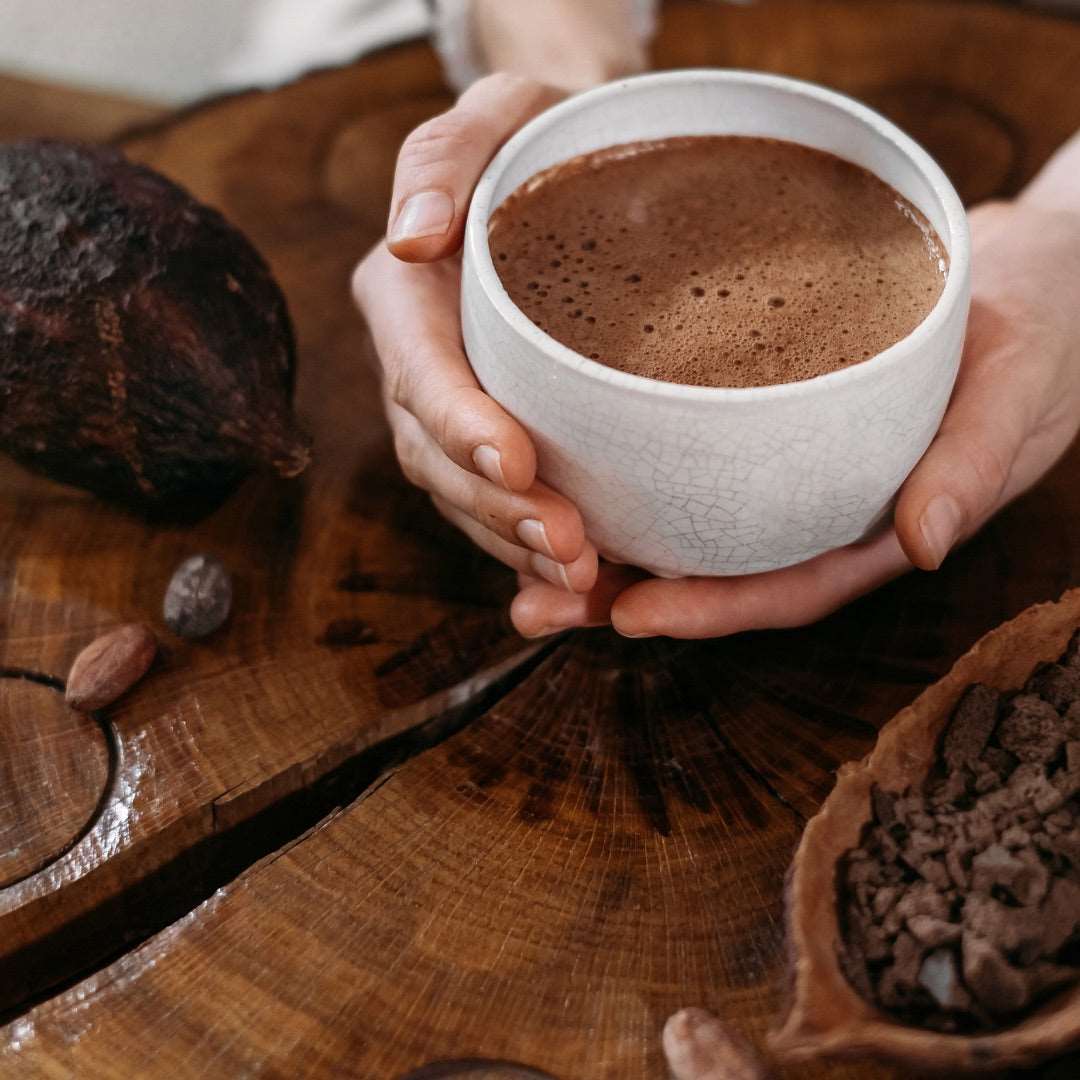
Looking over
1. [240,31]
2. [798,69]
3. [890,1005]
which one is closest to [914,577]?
[890,1005]

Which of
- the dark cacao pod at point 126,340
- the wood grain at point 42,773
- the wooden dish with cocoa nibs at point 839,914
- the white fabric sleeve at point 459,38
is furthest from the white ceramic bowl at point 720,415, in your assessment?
the white fabric sleeve at point 459,38

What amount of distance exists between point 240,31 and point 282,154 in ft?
4.19

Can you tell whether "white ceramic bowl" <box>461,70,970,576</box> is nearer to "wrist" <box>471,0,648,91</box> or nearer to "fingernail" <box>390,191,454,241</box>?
"fingernail" <box>390,191,454,241</box>

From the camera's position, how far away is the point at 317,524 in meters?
0.96

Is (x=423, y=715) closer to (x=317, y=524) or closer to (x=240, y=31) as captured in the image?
(x=317, y=524)

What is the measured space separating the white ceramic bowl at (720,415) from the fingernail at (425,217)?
0.12 feet

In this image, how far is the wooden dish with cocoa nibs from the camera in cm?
56

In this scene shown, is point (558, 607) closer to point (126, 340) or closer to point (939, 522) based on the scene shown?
point (939, 522)

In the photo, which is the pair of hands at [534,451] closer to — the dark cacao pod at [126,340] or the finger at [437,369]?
the finger at [437,369]

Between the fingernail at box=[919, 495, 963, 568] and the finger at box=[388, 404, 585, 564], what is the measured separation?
0.21 metres

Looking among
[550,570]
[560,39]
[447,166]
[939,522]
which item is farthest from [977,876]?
[560,39]

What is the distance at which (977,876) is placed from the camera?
25.0 inches

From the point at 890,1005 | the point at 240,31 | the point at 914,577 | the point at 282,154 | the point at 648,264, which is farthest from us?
the point at 240,31

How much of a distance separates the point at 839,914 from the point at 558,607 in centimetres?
27
